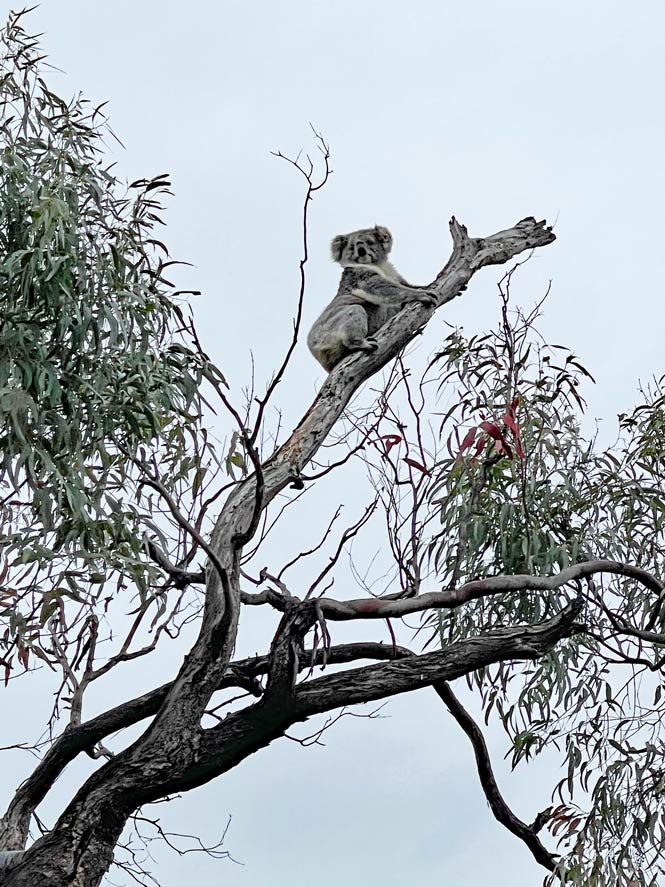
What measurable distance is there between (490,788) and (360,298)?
2.39 meters

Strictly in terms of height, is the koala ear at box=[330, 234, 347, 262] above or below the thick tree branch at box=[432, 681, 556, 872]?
above

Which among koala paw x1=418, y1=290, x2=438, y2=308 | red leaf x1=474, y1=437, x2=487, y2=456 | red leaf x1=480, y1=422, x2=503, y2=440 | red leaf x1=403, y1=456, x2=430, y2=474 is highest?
koala paw x1=418, y1=290, x2=438, y2=308

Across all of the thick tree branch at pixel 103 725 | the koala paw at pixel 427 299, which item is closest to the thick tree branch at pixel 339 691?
the thick tree branch at pixel 103 725

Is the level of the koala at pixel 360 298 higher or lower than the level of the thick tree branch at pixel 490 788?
higher

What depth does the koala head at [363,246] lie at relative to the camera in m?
6.34

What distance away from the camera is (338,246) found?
6520 millimetres

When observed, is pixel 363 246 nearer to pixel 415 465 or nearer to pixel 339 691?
pixel 415 465

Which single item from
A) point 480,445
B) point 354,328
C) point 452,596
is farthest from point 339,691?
point 354,328

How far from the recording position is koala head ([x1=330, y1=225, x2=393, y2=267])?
634 cm

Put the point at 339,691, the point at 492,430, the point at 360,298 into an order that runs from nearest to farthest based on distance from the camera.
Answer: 1. the point at 339,691
2. the point at 492,430
3. the point at 360,298

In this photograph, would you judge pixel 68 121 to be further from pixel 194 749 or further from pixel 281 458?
pixel 194 749

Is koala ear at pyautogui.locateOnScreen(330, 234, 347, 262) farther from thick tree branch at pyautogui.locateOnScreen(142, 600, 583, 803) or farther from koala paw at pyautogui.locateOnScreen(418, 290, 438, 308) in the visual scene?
thick tree branch at pyautogui.locateOnScreen(142, 600, 583, 803)

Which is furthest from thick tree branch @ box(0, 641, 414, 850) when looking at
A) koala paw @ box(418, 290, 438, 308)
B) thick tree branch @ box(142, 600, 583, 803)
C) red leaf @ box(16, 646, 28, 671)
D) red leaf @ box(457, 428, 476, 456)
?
koala paw @ box(418, 290, 438, 308)

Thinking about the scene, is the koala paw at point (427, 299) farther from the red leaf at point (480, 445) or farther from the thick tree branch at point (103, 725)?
the thick tree branch at point (103, 725)
